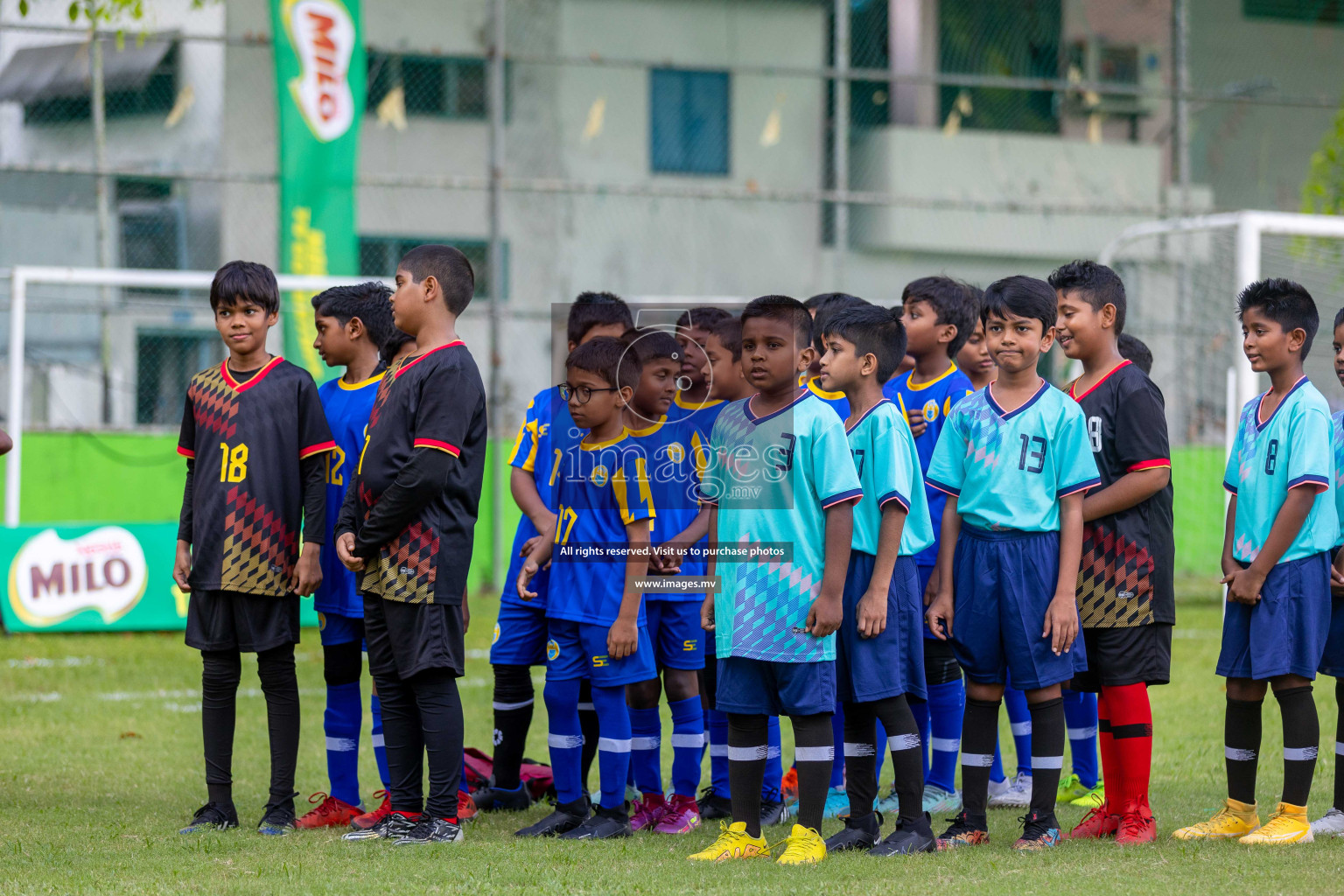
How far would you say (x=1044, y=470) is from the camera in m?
4.32

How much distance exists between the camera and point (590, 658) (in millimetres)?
4684

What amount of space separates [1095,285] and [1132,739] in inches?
58.2

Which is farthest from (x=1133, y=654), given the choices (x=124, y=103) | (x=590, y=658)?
(x=124, y=103)

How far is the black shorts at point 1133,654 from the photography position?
442cm

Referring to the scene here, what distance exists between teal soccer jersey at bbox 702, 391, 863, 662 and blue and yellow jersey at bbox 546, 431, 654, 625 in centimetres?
47

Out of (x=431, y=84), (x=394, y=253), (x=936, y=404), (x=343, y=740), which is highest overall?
(x=431, y=84)

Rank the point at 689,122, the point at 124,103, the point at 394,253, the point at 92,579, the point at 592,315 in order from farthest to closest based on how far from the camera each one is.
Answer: the point at 689,122 → the point at 394,253 → the point at 124,103 → the point at 92,579 → the point at 592,315

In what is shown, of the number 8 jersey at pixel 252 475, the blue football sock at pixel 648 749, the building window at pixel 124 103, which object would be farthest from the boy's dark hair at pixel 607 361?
the building window at pixel 124 103

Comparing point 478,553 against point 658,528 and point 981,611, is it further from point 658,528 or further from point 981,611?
point 981,611

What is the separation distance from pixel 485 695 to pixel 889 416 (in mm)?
3950

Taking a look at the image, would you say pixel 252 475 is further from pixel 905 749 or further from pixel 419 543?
pixel 905 749

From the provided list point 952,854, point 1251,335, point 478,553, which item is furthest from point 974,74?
point 952,854

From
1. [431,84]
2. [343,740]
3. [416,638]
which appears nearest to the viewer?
[416,638]

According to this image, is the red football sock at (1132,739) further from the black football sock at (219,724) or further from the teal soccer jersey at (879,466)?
the black football sock at (219,724)
